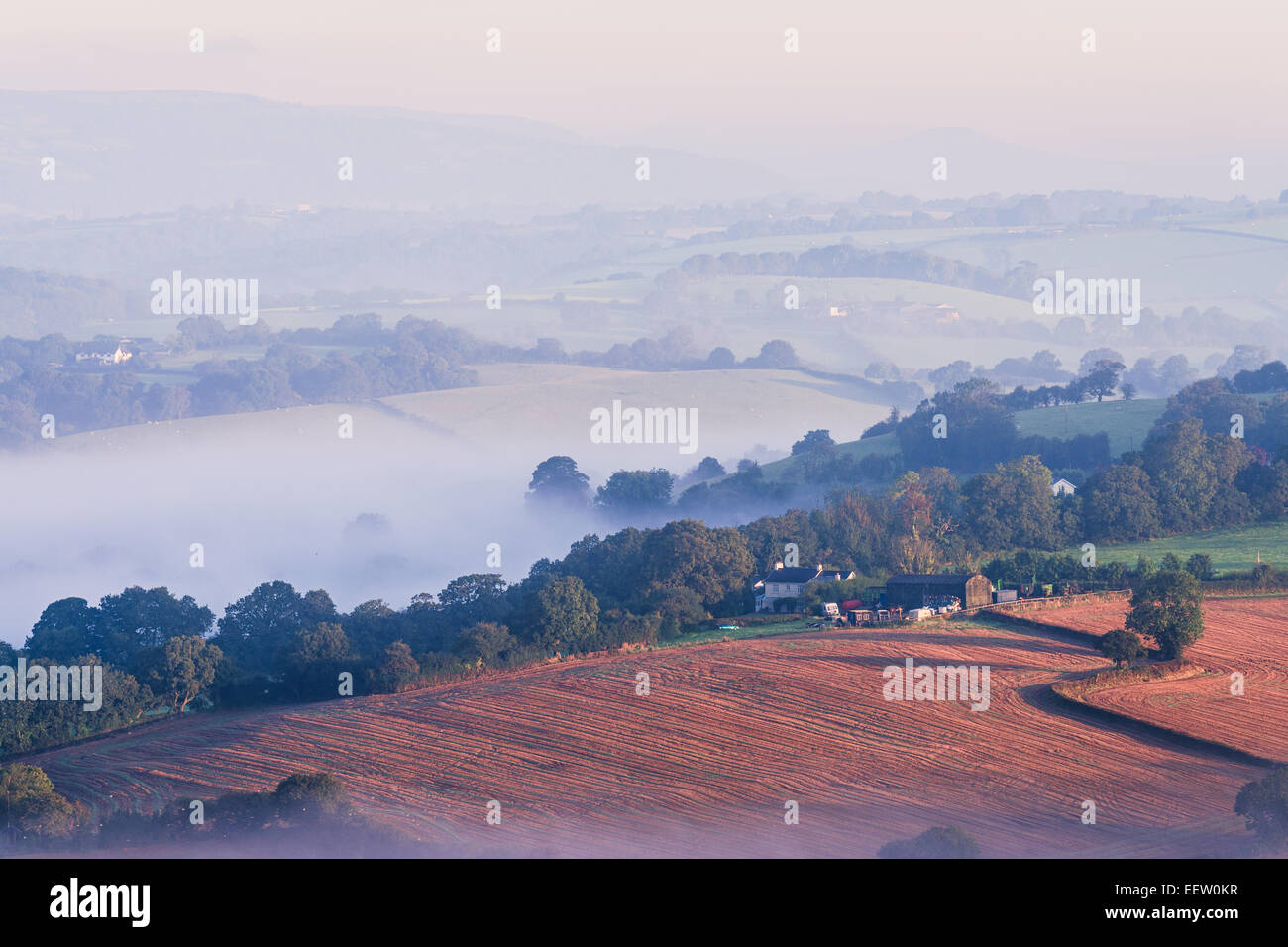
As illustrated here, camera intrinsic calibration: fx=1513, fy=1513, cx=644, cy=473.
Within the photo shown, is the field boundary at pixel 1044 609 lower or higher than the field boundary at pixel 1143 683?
higher

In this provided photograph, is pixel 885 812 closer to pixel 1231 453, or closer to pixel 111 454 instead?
pixel 1231 453

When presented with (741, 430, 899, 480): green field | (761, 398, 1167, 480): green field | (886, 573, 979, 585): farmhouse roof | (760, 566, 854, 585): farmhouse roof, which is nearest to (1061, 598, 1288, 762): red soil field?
(886, 573, 979, 585): farmhouse roof

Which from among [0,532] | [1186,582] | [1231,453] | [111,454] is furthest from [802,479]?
[111,454]

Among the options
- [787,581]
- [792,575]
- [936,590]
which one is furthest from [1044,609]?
[792,575]

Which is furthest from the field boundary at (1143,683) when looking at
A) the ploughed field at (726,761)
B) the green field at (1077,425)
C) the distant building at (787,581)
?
the green field at (1077,425)

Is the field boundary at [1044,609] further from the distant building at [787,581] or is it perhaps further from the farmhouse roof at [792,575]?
the farmhouse roof at [792,575]

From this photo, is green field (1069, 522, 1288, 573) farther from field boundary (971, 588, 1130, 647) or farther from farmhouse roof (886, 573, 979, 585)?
farmhouse roof (886, 573, 979, 585)

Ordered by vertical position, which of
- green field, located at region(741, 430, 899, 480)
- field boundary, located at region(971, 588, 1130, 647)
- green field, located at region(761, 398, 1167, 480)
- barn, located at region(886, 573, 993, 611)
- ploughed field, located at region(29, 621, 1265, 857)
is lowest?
ploughed field, located at region(29, 621, 1265, 857)
